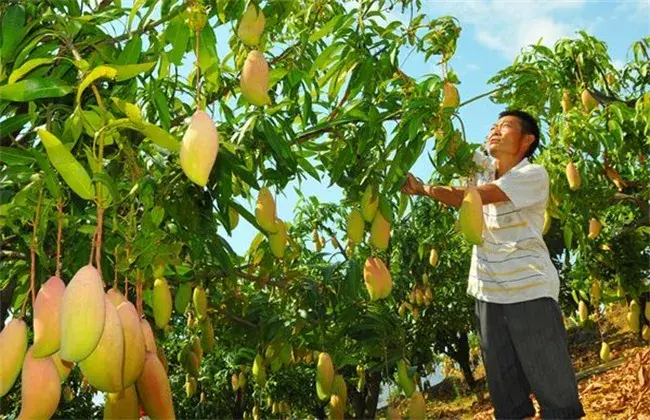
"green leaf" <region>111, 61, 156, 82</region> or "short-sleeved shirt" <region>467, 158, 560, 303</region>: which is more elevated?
"green leaf" <region>111, 61, 156, 82</region>

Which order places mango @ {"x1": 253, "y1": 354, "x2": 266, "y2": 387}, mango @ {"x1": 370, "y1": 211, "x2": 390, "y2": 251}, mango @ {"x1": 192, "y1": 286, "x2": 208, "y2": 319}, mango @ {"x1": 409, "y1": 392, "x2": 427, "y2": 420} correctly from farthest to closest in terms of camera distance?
mango @ {"x1": 253, "y1": 354, "x2": 266, "y2": 387} → mango @ {"x1": 409, "y1": 392, "x2": 427, "y2": 420} → mango @ {"x1": 192, "y1": 286, "x2": 208, "y2": 319} → mango @ {"x1": 370, "y1": 211, "x2": 390, "y2": 251}

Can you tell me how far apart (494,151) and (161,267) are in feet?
4.82

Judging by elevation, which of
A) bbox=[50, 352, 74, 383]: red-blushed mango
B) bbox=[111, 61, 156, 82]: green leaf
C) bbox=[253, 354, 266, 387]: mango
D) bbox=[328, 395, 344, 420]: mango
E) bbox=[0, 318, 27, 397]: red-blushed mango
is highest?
bbox=[111, 61, 156, 82]: green leaf

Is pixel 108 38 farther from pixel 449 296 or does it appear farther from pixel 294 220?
pixel 449 296

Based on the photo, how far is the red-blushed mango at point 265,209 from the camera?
2.31m

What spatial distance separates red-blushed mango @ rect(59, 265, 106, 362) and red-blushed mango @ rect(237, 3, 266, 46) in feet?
2.72

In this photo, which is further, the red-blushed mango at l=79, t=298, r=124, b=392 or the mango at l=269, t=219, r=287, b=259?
the mango at l=269, t=219, r=287, b=259

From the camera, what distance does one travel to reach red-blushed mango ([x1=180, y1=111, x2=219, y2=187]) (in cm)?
124

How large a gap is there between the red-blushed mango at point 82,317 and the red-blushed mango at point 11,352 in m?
0.21

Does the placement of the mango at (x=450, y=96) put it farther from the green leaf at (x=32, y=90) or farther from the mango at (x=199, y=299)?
the mango at (x=199, y=299)

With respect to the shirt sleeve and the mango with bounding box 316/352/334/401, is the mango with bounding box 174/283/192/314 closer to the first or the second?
the mango with bounding box 316/352/334/401

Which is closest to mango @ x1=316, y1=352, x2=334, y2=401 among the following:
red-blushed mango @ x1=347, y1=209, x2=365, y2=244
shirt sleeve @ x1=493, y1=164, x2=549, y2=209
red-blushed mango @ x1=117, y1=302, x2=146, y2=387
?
red-blushed mango @ x1=347, y1=209, x2=365, y2=244

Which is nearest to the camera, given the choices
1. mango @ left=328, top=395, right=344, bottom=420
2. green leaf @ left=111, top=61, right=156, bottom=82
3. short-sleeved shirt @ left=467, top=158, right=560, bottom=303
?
green leaf @ left=111, top=61, right=156, bottom=82

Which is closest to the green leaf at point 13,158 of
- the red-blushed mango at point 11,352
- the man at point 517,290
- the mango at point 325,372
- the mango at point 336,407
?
the red-blushed mango at point 11,352
